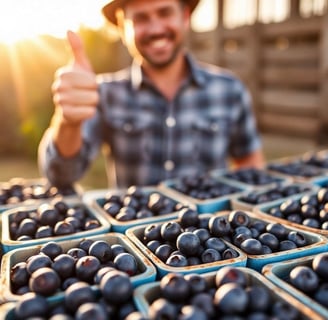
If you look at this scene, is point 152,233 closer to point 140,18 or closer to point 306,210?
point 306,210

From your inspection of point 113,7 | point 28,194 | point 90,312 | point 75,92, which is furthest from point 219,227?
point 113,7

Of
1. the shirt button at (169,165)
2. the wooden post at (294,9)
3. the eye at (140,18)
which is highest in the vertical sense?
the wooden post at (294,9)

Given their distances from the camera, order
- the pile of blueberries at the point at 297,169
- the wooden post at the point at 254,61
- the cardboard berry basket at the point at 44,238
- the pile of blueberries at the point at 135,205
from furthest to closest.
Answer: the wooden post at the point at 254,61 → the pile of blueberries at the point at 297,169 → the pile of blueberries at the point at 135,205 → the cardboard berry basket at the point at 44,238

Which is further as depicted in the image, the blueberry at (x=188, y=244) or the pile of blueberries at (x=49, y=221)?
the pile of blueberries at (x=49, y=221)

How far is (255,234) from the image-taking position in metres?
1.17

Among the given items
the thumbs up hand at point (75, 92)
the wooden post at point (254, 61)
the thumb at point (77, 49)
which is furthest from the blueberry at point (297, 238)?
the wooden post at point (254, 61)

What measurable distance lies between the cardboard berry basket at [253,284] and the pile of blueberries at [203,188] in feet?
2.24

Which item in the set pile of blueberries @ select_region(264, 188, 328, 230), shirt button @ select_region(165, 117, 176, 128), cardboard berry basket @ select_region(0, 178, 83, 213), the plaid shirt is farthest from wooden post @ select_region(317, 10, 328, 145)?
cardboard berry basket @ select_region(0, 178, 83, 213)

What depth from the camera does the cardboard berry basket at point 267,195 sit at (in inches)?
59.6

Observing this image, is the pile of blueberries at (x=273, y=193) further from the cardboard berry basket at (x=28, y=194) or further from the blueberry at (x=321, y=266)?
the cardboard berry basket at (x=28, y=194)

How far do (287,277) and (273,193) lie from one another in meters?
0.66

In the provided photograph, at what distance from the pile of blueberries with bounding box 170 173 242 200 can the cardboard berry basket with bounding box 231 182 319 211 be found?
0.10 m

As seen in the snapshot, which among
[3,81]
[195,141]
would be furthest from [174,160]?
[3,81]

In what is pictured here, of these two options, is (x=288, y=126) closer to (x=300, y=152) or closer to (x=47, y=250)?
(x=300, y=152)
